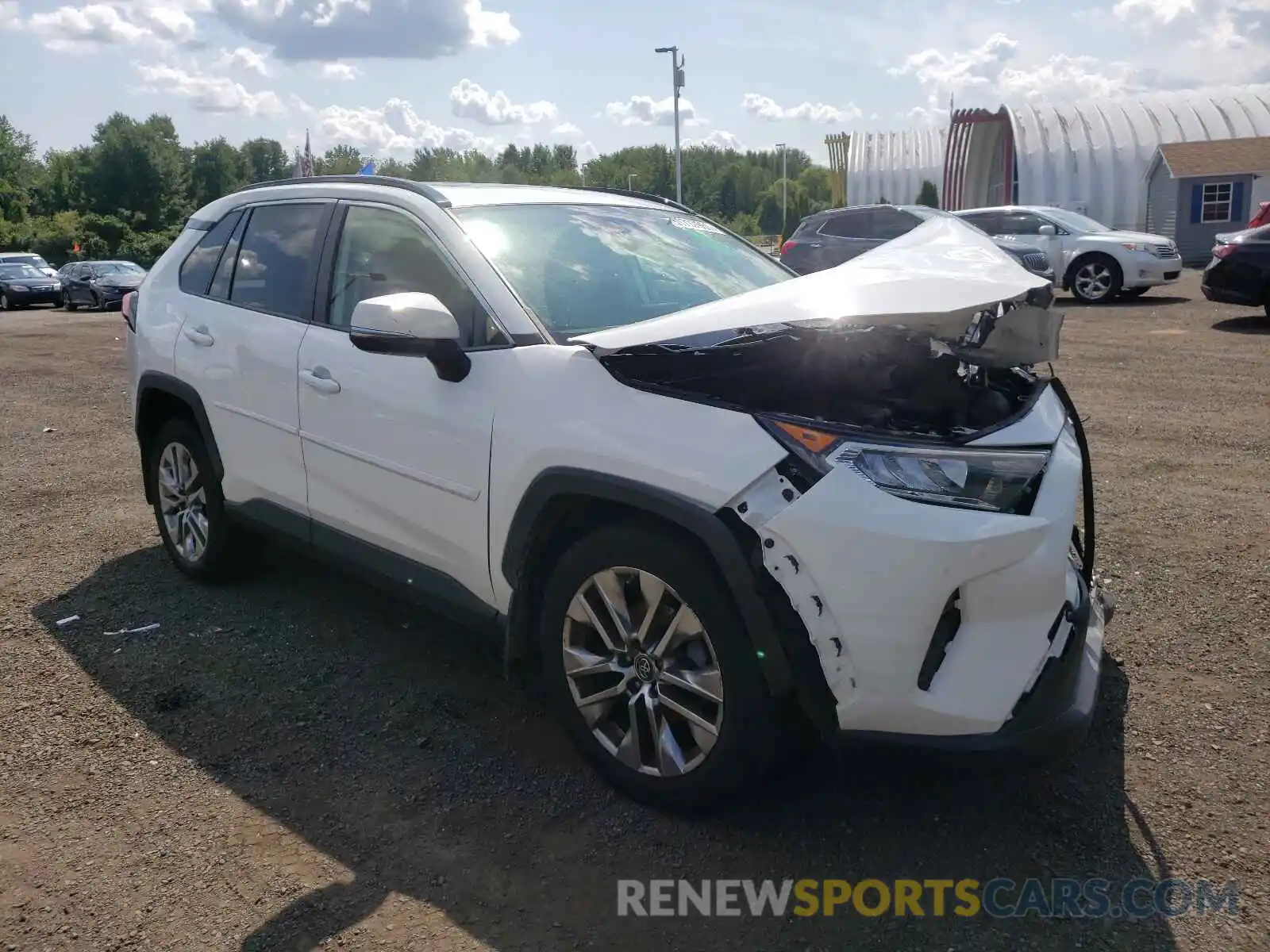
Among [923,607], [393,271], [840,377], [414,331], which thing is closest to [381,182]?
[393,271]

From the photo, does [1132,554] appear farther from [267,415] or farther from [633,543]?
[267,415]

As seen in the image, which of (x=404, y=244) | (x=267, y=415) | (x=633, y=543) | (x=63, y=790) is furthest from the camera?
(x=267, y=415)

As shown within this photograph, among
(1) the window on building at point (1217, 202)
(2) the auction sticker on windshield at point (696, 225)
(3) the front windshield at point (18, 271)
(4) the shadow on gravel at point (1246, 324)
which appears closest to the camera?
(2) the auction sticker on windshield at point (696, 225)

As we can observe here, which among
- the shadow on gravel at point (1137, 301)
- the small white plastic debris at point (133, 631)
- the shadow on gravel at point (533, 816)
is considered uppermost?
the shadow on gravel at point (1137, 301)

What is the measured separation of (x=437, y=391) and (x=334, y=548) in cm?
95

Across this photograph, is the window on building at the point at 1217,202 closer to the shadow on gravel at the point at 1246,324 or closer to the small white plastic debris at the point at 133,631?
the shadow on gravel at the point at 1246,324

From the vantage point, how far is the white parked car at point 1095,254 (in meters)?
17.8

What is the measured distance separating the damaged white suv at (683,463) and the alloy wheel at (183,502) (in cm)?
56

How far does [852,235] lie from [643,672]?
15462 millimetres

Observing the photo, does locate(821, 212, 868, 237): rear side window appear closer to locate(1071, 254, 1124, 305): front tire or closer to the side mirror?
locate(1071, 254, 1124, 305): front tire

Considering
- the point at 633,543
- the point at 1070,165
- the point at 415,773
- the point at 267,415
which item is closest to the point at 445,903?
the point at 415,773

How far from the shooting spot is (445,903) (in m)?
2.76

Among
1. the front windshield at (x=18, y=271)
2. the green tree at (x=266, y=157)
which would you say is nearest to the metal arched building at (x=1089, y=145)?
the front windshield at (x=18, y=271)

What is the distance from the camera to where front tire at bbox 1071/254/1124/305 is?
1794 cm
